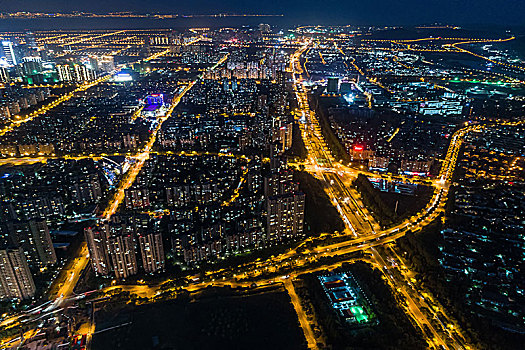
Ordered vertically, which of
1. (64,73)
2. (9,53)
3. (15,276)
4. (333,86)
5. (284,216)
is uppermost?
(9,53)

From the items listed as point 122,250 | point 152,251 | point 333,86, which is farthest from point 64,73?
point 152,251

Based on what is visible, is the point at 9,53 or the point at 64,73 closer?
the point at 64,73

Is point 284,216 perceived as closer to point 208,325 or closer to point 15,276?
point 208,325

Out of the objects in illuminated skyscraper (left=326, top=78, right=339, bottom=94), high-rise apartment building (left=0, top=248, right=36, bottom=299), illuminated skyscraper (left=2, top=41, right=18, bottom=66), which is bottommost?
high-rise apartment building (left=0, top=248, right=36, bottom=299)

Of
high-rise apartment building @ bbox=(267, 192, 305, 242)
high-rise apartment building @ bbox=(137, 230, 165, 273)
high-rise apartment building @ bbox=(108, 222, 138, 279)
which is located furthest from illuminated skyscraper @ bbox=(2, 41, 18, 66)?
high-rise apartment building @ bbox=(267, 192, 305, 242)

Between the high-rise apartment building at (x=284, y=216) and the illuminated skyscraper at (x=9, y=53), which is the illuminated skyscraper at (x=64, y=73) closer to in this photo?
the illuminated skyscraper at (x=9, y=53)

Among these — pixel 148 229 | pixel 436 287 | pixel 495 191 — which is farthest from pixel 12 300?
pixel 495 191

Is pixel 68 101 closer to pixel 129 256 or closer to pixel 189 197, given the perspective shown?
pixel 189 197

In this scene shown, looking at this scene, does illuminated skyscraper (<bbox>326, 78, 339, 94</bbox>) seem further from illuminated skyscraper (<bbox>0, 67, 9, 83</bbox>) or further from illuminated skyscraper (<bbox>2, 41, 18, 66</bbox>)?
illuminated skyscraper (<bbox>2, 41, 18, 66</bbox>)
